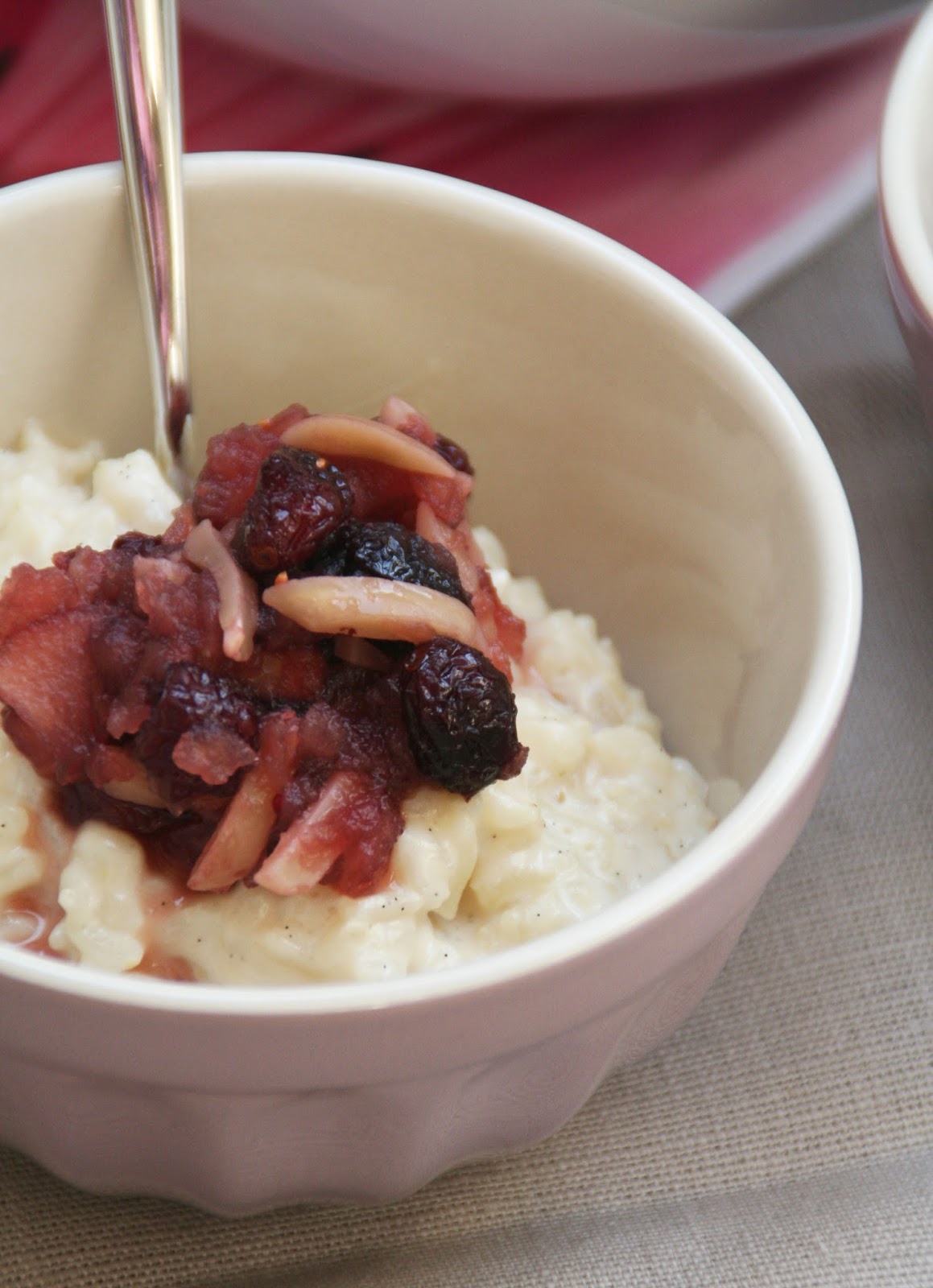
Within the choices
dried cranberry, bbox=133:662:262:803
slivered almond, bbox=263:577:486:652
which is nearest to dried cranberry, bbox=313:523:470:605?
slivered almond, bbox=263:577:486:652

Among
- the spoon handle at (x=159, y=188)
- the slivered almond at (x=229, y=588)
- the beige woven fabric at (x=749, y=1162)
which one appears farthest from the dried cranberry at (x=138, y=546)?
the beige woven fabric at (x=749, y=1162)

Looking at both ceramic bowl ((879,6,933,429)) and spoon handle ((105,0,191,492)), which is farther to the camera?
ceramic bowl ((879,6,933,429))

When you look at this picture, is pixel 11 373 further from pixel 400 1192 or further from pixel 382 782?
pixel 400 1192

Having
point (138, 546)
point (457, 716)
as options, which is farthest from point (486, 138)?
point (457, 716)

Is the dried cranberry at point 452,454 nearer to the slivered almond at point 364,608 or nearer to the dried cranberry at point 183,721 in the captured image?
the slivered almond at point 364,608

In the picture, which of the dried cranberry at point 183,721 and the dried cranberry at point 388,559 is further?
the dried cranberry at point 388,559

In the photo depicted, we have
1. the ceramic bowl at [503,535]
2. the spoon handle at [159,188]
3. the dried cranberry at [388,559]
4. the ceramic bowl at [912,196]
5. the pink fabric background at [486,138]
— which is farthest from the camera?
the pink fabric background at [486,138]

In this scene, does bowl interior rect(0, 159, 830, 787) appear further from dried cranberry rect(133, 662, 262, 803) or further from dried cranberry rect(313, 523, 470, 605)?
dried cranberry rect(133, 662, 262, 803)
